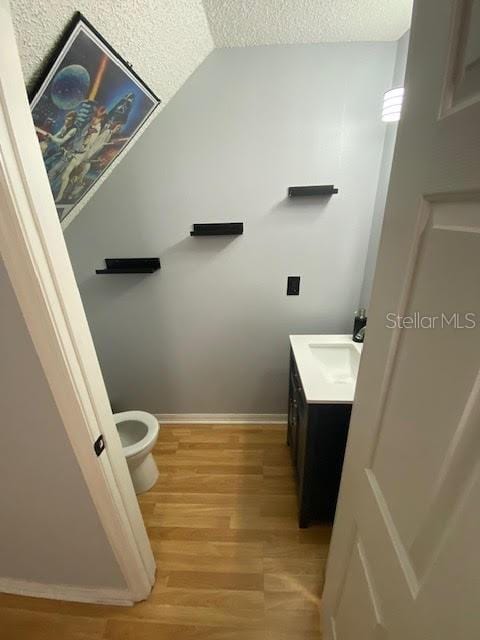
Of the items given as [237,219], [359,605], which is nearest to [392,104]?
[237,219]

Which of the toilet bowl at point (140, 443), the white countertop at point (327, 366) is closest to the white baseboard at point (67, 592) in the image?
the toilet bowl at point (140, 443)

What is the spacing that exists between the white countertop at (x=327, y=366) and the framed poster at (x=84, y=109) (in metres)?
1.30

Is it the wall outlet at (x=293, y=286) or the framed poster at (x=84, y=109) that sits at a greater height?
the framed poster at (x=84, y=109)

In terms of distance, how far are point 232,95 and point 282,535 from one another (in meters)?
2.21

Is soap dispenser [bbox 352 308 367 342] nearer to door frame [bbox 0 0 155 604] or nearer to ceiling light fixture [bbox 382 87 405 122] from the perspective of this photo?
ceiling light fixture [bbox 382 87 405 122]

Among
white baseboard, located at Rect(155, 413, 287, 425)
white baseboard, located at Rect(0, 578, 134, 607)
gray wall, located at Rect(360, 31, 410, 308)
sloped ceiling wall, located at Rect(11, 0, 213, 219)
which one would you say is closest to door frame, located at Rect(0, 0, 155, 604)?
sloped ceiling wall, located at Rect(11, 0, 213, 219)

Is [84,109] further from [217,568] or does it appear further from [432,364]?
[217,568]

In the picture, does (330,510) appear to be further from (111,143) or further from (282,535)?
(111,143)

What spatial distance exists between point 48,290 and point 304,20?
1.41 metres

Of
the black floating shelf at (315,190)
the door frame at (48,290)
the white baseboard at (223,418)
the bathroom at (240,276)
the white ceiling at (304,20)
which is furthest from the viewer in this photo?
the white baseboard at (223,418)

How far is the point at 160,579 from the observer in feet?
3.98

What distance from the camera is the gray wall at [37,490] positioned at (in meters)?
0.68

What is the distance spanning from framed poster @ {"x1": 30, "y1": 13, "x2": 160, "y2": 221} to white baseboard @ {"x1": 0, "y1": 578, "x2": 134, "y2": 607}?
1677 millimetres

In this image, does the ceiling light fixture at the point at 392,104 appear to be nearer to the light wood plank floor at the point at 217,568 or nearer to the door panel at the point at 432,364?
the door panel at the point at 432,364
